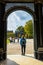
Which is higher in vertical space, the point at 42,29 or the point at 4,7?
the point at 4,7

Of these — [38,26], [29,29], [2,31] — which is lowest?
[2,31]

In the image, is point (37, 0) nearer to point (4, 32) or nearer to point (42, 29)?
point (42, 29)

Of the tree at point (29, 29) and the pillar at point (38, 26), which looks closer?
the pillar at point (38, 26)

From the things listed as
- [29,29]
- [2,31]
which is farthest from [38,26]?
[29,29]

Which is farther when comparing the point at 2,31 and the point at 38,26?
the point at 38,26

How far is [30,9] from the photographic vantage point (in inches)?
485

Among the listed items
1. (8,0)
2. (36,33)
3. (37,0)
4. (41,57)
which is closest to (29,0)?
(37,0)

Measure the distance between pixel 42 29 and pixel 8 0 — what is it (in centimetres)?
258

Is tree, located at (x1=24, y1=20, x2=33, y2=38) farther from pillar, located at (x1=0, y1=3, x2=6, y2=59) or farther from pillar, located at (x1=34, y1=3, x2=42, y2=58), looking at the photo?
pillar, located at (x1=0, y1=3, x2=6, y2=59)

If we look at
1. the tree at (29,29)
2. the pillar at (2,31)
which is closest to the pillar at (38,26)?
the pillar at (2,31)

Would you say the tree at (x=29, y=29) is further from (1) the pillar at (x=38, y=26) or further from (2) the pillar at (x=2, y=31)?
(2) the pillar at (x=2, y=31)

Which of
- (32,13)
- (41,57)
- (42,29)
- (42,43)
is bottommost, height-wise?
(41,57)

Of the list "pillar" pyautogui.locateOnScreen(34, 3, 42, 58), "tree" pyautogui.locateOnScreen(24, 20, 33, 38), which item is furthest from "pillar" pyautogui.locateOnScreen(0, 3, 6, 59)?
"tree" pyautogui.locateOnScreen(24, 20, 33, 38)

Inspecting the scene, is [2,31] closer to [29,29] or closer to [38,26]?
[38,26]
